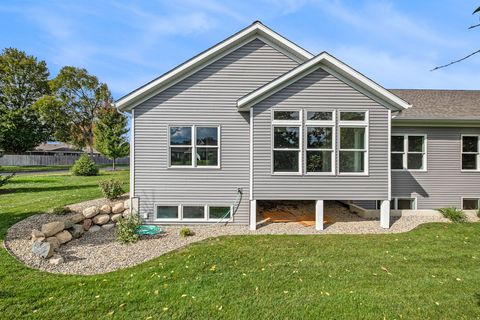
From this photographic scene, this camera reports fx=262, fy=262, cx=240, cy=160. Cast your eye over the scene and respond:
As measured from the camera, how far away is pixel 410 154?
34.8ft

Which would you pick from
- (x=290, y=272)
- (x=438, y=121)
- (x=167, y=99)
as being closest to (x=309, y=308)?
(x=290, y=272)

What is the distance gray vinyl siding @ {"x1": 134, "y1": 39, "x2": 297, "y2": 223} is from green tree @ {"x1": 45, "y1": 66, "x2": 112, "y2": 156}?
132 ft

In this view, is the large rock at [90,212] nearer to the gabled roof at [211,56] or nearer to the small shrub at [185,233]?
the small shrub at [185,233]

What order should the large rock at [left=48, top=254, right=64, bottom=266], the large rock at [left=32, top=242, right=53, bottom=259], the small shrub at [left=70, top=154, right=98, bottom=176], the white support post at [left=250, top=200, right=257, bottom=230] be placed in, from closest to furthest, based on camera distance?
the large rock at [left=48, top=254, right=64, bottom=266]
the large rock at [left=32, top=242, right=53, bottom=259]
the white support post at [left=250, top=200, right=257, bottom=230]
the small shrub at [left=70, top=154, right=98, bottom=176]

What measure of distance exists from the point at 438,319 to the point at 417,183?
7.89 metres

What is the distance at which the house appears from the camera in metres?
8.63

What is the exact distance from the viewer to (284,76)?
27.5 ft

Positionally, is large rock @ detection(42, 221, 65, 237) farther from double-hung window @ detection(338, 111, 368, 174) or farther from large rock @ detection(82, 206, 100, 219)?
A: double-hung window @ detection(338, 111, 368, 174)

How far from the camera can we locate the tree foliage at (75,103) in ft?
143

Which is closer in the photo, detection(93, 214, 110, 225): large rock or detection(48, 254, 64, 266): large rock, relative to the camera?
detection(48, 254, 64, 266): large rock

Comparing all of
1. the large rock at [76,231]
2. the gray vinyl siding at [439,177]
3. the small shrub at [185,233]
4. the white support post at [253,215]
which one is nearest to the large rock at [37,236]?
the large rock at [76,231]

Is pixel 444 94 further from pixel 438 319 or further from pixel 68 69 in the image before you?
pixel 68 69

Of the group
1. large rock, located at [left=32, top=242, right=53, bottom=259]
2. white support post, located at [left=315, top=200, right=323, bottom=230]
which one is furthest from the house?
large rock, located at [left=32, top=242, right=53, bottom=259]

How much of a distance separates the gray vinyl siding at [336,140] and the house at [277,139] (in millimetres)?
33
